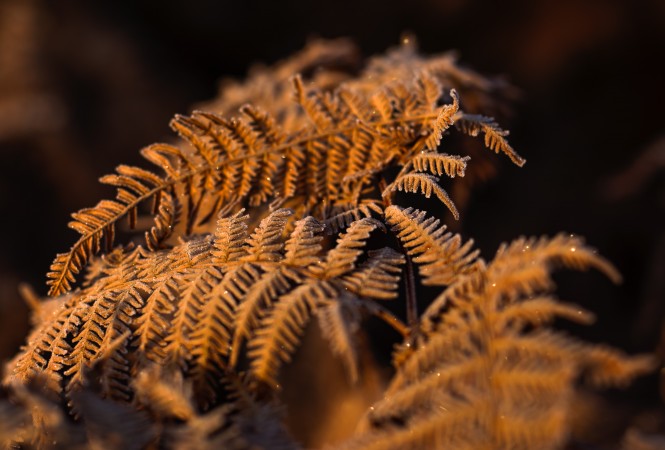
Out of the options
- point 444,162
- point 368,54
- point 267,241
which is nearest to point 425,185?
point 444,162

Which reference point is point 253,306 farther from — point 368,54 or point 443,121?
point 368,54

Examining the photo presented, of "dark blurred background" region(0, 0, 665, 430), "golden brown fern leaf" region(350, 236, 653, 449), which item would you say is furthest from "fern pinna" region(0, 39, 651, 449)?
"dark blurred background" region(0, 0, 665, 430)

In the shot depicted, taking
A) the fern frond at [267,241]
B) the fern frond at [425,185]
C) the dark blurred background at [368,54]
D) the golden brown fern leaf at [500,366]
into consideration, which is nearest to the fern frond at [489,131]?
the fern frond at [425,185]

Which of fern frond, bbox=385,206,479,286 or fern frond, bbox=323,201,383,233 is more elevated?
fern frond, bbox=323,201,383,233

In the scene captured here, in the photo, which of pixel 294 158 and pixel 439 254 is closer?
pixel 439 254

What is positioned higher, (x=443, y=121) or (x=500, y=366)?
(x=443, y=121)

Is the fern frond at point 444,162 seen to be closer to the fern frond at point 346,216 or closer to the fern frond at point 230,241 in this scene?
the fern frond at point 346,216

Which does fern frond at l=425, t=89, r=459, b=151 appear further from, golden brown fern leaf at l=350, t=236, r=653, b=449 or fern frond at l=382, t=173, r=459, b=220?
golden brown fern leaf at l=350, t=236, r=653, b=449
